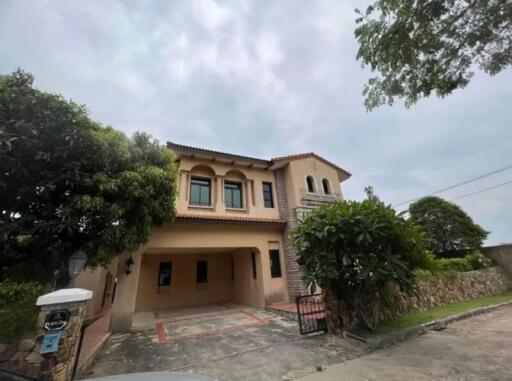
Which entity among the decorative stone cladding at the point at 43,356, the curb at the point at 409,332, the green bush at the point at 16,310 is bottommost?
the curb at the point at 409,332

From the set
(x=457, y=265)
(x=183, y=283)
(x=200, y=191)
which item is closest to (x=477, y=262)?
(x=457, y=265)

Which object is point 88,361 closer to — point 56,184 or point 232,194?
point 56,184

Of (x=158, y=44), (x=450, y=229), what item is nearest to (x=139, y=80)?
(x=158, y=44)

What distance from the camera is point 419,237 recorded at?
5793 mm

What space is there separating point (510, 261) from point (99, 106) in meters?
23.3

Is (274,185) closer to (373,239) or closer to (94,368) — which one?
(373,239)

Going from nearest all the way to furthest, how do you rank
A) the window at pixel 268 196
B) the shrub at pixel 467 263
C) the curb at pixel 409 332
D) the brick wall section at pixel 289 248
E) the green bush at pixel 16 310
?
the green bush at pixel 16 310
the curb at pixel 409 332
the brick wall section at pixel 289 248
the shrub at pixel 467 263
the window at pixel 268 196

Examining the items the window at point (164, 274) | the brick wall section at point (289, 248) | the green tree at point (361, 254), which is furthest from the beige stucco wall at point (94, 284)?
the green tree at point (361, 254)

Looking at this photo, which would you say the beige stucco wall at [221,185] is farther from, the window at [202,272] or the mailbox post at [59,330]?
the mailbox post at [59,330]

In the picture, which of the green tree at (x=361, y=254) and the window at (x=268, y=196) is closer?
the green tree at (x=361, y=254)

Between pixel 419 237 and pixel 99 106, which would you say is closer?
pixel 419 237

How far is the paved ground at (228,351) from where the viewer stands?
14.1 ft

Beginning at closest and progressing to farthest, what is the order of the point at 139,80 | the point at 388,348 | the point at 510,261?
the point at 388,348 → the point at 139,80 → the point at 510,261

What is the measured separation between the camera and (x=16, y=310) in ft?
10.7
